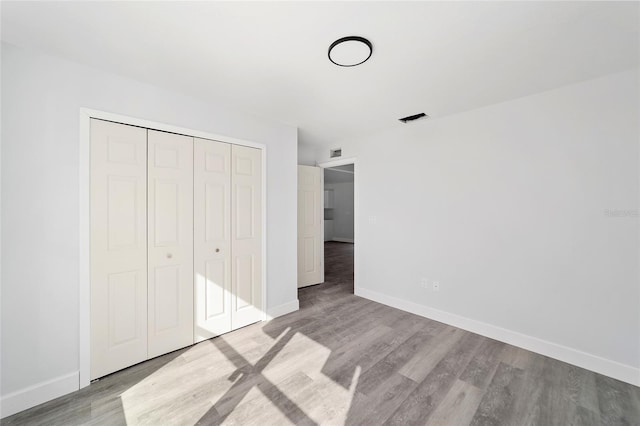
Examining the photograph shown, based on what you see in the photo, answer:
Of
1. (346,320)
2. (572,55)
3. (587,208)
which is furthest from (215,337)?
(572,55)

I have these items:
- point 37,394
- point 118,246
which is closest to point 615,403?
point 118,246

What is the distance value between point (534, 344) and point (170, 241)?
379 centimetres

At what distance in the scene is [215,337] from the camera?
2.67 metres

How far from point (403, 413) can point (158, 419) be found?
1.66 meters

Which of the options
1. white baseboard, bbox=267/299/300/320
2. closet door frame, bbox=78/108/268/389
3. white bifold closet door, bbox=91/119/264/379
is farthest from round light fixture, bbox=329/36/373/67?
white baseboard, bbox=267/299/300/320

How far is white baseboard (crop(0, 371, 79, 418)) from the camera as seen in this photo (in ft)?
5.42

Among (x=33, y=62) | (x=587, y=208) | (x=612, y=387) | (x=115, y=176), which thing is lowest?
(x=612, y=387)

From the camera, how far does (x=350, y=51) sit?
Result: 69.4 inches

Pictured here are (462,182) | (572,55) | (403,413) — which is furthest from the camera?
(462,182)

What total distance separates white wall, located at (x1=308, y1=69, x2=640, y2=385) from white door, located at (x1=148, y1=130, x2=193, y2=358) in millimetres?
2711

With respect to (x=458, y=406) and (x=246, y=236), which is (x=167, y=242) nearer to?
(x=246, y=236)

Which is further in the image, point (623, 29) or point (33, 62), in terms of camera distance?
point (33, 62)

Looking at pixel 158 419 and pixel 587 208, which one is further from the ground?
pixel 587 208

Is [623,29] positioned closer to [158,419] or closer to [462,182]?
[462,182]
